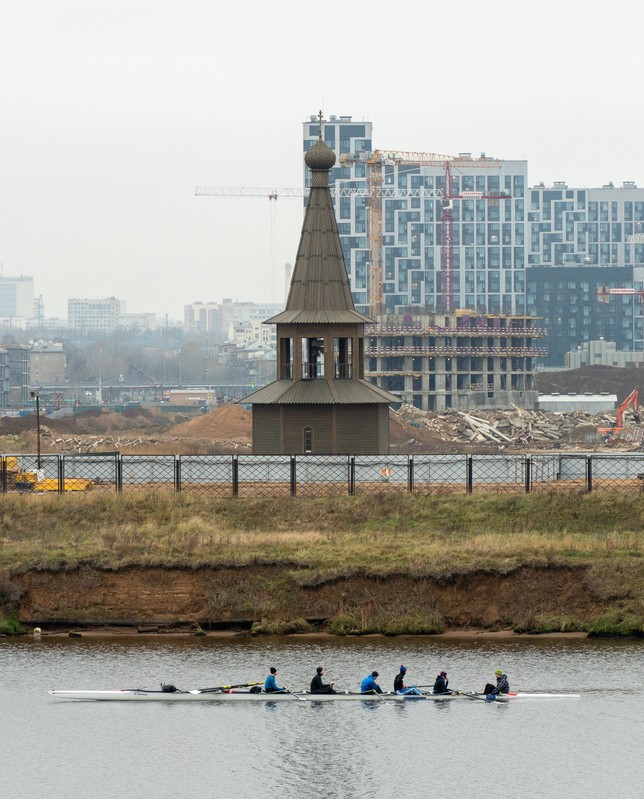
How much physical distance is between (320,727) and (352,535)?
16533mm

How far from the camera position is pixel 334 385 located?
68.4 m

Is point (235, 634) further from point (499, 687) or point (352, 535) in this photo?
point (499, 687)

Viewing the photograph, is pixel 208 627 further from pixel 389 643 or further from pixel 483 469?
pixel 483 469

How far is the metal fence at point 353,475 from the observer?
6362cm

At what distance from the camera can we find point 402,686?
44688 millimetres

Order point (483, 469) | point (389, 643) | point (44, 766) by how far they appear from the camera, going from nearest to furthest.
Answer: point (44, 766) < point (389, 643) < point (483, 469)

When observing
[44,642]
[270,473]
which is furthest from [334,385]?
[44,642]

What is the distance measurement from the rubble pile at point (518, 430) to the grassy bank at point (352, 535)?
59789mm

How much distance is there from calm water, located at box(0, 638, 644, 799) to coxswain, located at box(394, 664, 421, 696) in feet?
1.35

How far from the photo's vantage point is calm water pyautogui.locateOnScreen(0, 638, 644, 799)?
38125mm

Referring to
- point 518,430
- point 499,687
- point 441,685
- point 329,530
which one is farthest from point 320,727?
point 518,430

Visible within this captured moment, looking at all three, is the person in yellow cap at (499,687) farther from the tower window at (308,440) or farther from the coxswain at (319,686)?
the tower window at (308,440)

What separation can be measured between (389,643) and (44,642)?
10.4 metres

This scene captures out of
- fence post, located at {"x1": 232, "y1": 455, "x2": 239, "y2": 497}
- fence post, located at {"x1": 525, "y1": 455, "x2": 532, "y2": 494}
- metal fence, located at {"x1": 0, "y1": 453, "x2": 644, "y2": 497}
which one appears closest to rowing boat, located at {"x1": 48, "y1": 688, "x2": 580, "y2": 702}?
fence post, located at {"x1": 525, "y1": 455, "x2": 532, "y2": 494}
